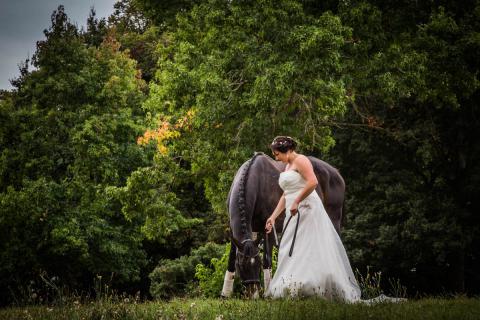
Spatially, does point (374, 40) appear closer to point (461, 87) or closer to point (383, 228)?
point (461, 87)

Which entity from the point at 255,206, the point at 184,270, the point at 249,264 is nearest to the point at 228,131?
the point at 184,270

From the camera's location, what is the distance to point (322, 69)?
16.3m

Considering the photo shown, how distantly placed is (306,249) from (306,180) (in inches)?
37.0

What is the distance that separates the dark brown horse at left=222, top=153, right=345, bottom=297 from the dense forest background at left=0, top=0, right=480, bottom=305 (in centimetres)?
309

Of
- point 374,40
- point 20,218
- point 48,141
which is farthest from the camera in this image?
point 48,141

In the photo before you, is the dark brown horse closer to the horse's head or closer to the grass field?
the horse's head

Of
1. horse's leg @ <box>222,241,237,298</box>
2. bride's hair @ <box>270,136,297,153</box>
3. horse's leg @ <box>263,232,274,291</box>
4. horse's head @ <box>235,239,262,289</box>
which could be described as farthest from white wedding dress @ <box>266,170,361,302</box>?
horse's leg @ <box>222,241,237,298</box>

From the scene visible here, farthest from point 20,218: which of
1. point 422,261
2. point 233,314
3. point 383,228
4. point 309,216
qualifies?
point 233,314

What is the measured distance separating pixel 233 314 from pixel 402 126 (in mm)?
20269

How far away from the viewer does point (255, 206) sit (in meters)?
10.9

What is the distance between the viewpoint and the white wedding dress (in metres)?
8.08

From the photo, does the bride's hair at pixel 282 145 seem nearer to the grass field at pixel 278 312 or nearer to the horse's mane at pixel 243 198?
the horse's mane at pixel 243 198

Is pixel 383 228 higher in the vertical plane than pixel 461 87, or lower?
lower

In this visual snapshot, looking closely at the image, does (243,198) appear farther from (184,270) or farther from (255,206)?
(184,270)
